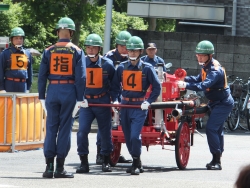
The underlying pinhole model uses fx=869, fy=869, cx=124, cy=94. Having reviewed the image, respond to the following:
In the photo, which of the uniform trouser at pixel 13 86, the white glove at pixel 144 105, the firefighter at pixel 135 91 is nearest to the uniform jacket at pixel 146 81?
the firefighter at pixel 135 91

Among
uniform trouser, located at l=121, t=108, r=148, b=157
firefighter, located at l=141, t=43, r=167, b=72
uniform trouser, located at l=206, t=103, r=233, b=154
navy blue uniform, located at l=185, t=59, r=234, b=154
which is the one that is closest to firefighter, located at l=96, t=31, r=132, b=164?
navy blue uniform, located at l=185, t=59, r=234, b=154

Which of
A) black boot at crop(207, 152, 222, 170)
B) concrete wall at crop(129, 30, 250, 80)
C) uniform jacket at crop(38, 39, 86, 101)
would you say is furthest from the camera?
concrete wall at crop(129, 30, 250, 80)

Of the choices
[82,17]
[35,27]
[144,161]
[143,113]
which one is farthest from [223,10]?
[35,27]

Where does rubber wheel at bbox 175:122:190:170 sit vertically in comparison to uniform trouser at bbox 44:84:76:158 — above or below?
below

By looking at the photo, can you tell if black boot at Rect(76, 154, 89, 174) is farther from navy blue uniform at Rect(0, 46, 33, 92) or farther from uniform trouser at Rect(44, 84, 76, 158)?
navy blue uniform at Rect(0, 46, 33, 92)

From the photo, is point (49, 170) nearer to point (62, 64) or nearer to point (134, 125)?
point (62, 64)

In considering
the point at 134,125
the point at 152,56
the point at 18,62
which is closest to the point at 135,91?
the point at 134,125

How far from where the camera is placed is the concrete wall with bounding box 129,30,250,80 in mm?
22547

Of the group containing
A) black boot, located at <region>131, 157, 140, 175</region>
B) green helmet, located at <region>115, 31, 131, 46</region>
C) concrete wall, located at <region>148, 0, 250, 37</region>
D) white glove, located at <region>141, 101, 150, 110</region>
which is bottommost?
black boot, located at <region>131, 157, 140, 175</region>

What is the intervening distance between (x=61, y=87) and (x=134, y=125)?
1486mm

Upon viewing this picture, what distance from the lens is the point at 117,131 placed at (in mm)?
12664

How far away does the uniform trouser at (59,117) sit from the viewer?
10.7 meters

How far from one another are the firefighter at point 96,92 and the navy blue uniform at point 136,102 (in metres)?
0.29

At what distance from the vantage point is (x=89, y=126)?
12.1 m
